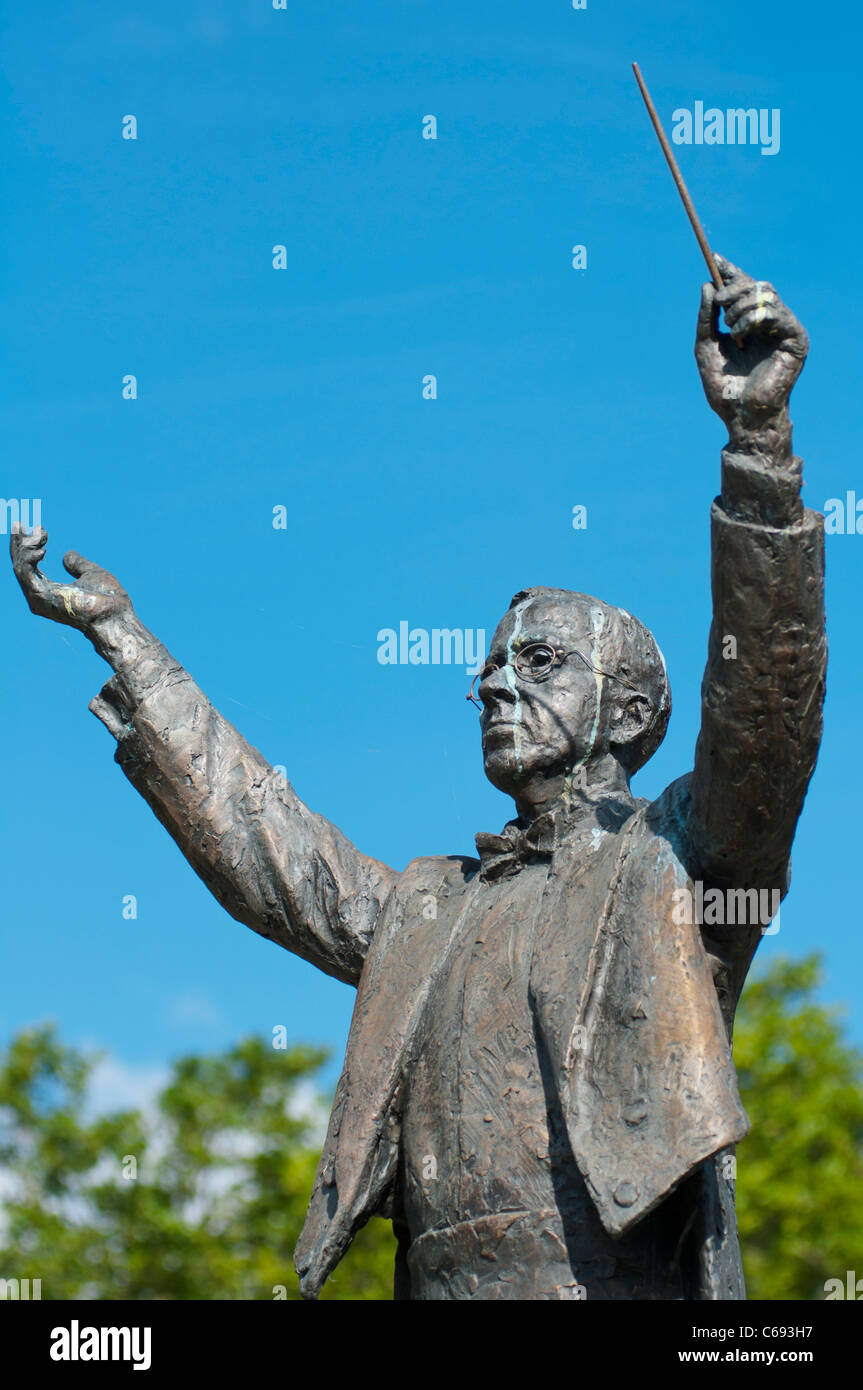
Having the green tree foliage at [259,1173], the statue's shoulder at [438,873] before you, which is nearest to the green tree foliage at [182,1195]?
the green tree foliage at [259,1173]

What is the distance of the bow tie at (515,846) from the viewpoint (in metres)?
6.02

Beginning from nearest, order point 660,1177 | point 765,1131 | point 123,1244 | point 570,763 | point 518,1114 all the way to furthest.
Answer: point 660,1177 → point 518,1114 → point 570,763 → point 765,1131 → point 123,1244

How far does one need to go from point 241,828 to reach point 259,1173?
16632mm

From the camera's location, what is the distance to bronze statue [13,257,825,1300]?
506cm

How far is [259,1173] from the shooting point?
22.2 meters

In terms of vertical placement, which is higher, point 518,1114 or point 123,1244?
point 123,1244

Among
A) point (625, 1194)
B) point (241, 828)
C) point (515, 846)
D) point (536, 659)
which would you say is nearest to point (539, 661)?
point (536, 659)

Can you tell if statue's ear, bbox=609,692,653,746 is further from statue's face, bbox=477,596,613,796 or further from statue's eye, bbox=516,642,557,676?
statue's eye, bbox=516,642,557,676

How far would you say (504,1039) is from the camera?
5574 mm

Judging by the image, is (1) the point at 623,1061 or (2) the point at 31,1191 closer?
(1) the point at 623,1061

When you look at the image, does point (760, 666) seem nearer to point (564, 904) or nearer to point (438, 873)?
point (564, 904)

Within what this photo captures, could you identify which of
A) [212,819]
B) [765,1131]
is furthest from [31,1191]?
[212,819]

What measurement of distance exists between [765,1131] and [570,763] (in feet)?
50.6
